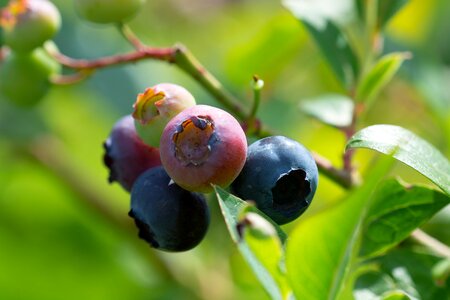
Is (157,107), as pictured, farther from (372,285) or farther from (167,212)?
(372,285)

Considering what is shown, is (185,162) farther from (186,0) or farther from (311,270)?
(186,0)

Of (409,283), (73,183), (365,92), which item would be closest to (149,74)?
(73,183)

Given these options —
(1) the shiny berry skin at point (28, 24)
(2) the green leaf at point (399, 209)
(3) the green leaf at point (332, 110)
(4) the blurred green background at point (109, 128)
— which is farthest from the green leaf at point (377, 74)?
(4) the blurred green background at point (109, 128)

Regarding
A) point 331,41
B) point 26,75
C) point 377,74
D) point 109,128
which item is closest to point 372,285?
point 377,74

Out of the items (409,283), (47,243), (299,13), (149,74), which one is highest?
(299,13)

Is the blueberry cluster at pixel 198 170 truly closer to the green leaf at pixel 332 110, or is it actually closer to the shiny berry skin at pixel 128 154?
the shiny berry skin at pixel 128 154

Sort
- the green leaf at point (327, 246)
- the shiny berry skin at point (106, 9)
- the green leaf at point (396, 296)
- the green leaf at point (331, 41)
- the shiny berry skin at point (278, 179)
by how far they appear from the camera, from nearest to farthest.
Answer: the green leaf at point (327, 246)
the green leaf at point (396, 296)
the shiny berry skin at point (278, 179)
the shiny berry skin at point (106, 9)
the green leaf at point (331, 41)

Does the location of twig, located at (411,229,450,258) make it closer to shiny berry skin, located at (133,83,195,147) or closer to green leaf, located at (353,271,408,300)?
green leaf, located at (353,271,408,300)
